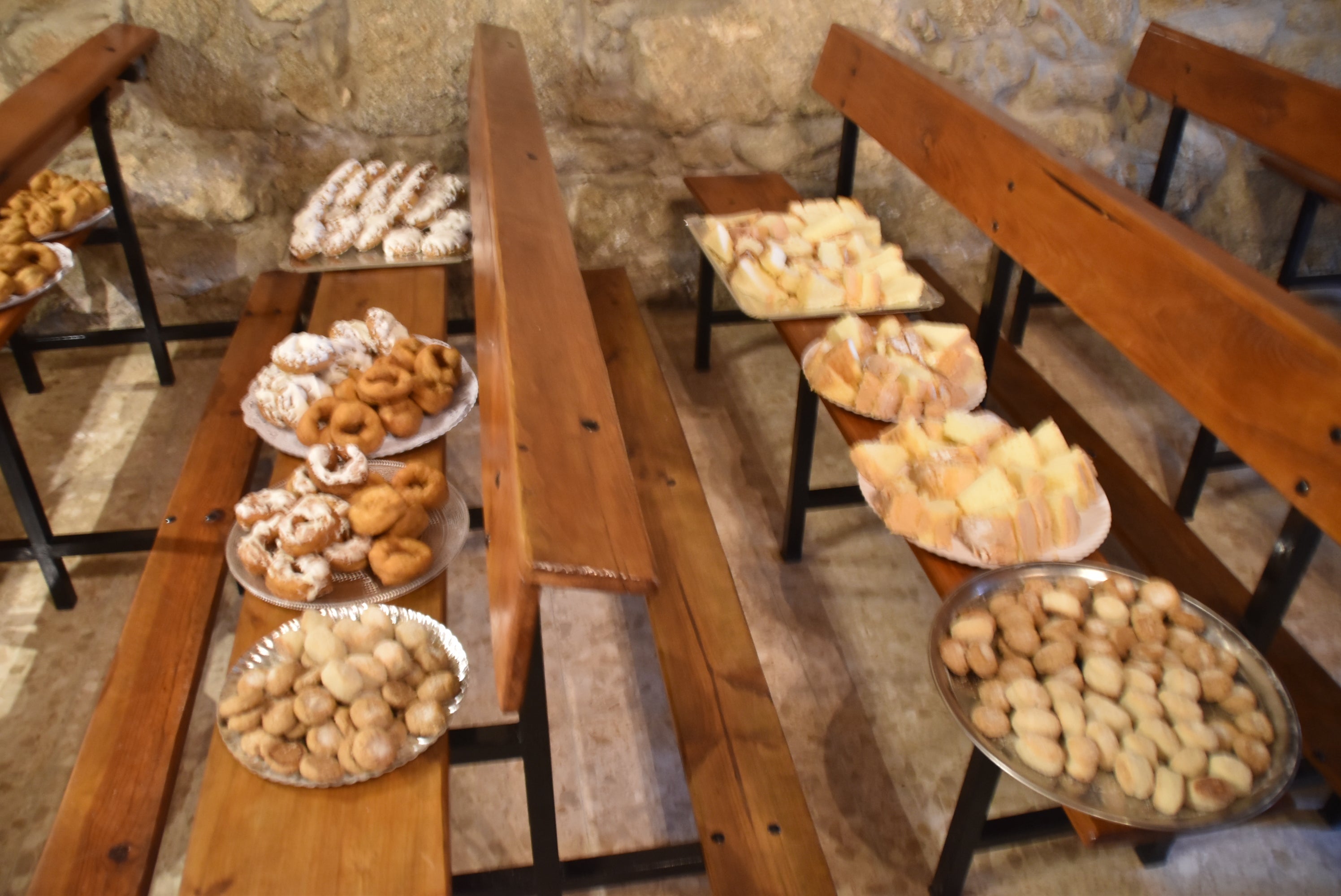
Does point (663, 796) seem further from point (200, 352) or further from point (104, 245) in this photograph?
point (104, 245)

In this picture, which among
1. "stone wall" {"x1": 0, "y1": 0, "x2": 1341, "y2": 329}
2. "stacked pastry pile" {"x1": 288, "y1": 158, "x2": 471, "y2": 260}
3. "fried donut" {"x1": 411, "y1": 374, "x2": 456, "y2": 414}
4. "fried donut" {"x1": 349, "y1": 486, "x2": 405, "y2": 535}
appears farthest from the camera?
"stone wall" {"x1": 0, "y1": 0, "x2": 1341, "y2": 329}

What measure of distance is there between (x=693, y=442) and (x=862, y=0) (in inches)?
64.0

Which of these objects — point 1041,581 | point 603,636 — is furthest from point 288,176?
point 1041,581

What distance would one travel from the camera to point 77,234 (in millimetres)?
2840

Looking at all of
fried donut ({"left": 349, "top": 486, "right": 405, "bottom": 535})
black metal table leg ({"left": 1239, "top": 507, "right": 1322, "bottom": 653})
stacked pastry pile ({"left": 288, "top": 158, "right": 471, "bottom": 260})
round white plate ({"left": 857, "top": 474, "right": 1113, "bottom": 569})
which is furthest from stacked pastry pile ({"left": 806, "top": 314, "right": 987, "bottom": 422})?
stacked pastry pile ({"left": 288, "top": 158, "right": 471, "bottom": 260})

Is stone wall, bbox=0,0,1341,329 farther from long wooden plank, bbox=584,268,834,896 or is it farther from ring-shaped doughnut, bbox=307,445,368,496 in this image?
ring-shaped doughnut, bbox=307,445,368,496

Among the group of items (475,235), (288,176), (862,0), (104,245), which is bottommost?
(104,245)

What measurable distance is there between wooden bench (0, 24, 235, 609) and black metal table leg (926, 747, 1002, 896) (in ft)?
6.57

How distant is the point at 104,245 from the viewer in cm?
329

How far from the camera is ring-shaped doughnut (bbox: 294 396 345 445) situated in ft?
6.56

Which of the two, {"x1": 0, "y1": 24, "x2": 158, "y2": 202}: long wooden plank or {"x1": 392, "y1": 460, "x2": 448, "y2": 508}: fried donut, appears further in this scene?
{"x1": 0, "y1": 24, "x2": 158, "y2": 202}: long wooden plank

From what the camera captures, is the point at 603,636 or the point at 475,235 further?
the point at 603,636

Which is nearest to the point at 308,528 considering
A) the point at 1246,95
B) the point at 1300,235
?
the point at 1246,95

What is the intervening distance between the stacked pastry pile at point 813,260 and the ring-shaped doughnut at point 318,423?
111 centimetres
